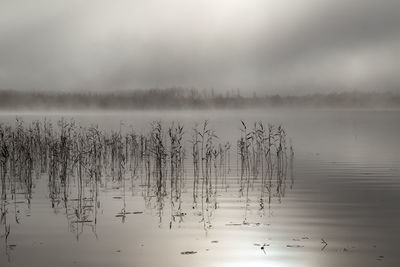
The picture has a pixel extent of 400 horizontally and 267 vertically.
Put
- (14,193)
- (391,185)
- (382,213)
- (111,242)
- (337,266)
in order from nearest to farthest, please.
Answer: (337,266) → (111,242) → (382,213) → (14,193) → (391,185)

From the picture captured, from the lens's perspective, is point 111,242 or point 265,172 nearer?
point 111,242

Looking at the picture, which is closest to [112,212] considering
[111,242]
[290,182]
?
[111,242]

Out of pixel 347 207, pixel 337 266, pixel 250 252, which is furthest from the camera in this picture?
pixel 347 207

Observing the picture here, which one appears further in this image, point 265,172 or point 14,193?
point 265,172

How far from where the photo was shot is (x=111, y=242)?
1040cm

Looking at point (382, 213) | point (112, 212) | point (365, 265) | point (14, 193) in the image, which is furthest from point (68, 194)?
point (365, 265)

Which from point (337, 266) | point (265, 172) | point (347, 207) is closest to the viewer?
point (337, 266)

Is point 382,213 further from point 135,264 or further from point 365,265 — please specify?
point 135,264

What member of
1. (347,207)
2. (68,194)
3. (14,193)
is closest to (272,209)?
(347,207)

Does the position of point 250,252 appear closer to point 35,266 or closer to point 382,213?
point 35,266

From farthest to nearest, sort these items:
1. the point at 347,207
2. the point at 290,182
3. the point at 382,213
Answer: the point at 290,182 < the point at 347,207 < the point at 382,213

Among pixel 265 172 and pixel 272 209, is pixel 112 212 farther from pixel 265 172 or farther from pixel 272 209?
pixel 265 172

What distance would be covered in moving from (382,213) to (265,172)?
8.54m

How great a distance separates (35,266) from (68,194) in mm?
7477
